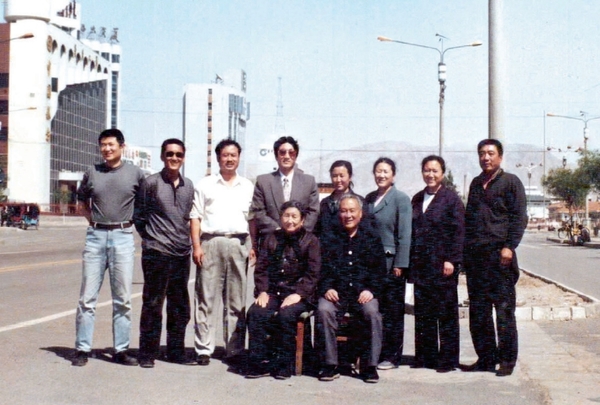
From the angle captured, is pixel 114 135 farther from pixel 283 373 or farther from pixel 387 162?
pixel 283 373

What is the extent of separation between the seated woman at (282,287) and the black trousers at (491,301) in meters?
1.31

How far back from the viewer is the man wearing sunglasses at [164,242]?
7.93m

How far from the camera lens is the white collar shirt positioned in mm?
8047

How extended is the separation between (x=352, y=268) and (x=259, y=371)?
1114 millimetres

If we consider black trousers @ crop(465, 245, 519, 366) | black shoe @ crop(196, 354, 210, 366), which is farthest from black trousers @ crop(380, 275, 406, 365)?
black shoe @ crop(196, 354, 210, 366)

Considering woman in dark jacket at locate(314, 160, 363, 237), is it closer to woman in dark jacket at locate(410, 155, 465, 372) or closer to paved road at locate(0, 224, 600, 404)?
woman in dark jacket at locate(410, 155, 465, 372)

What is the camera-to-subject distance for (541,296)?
49.2 ft

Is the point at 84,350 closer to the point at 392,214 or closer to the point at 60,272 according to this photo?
the point at 392,214

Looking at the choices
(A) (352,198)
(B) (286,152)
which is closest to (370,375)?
(A) (352,198)

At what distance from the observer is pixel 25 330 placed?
33.8 ft

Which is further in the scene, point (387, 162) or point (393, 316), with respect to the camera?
point (387, 162)

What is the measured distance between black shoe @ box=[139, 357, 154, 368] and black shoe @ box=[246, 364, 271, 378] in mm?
884

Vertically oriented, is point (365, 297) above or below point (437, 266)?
below

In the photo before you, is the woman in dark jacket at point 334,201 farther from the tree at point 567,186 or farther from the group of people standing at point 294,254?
the tree at point 567,186
